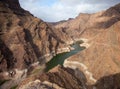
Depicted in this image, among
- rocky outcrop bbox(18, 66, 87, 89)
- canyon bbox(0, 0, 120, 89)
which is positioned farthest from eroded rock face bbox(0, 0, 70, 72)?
rocky outcrop bbox(18, 66, 87, 89)

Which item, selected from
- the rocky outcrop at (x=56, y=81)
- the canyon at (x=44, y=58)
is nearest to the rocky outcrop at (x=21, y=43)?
the canyon at (x=44, y=58)

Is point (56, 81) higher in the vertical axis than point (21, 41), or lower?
higher

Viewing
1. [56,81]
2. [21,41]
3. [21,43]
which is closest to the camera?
[56,81]

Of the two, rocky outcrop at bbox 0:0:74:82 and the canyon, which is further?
rocky outcrop at bbox 0:0:74:82

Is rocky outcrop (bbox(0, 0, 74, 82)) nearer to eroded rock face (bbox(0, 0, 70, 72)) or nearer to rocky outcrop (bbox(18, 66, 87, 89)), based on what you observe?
eroded rock face (bbox(0, 0, 70, 72))

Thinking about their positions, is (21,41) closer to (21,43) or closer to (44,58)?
(21,43)

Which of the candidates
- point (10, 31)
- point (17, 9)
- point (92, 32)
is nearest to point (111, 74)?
point (10, 31)

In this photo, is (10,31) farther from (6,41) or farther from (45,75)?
(45,75)

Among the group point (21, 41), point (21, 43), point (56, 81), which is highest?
point (56, 81)

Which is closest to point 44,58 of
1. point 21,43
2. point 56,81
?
point 21,43

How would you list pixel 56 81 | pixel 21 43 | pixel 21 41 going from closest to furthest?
pixel 56 81 → pixel 21 43 → pixel 21 41

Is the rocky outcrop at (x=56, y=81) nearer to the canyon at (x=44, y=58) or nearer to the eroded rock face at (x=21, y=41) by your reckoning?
the canyon at (x=44, y=58)
